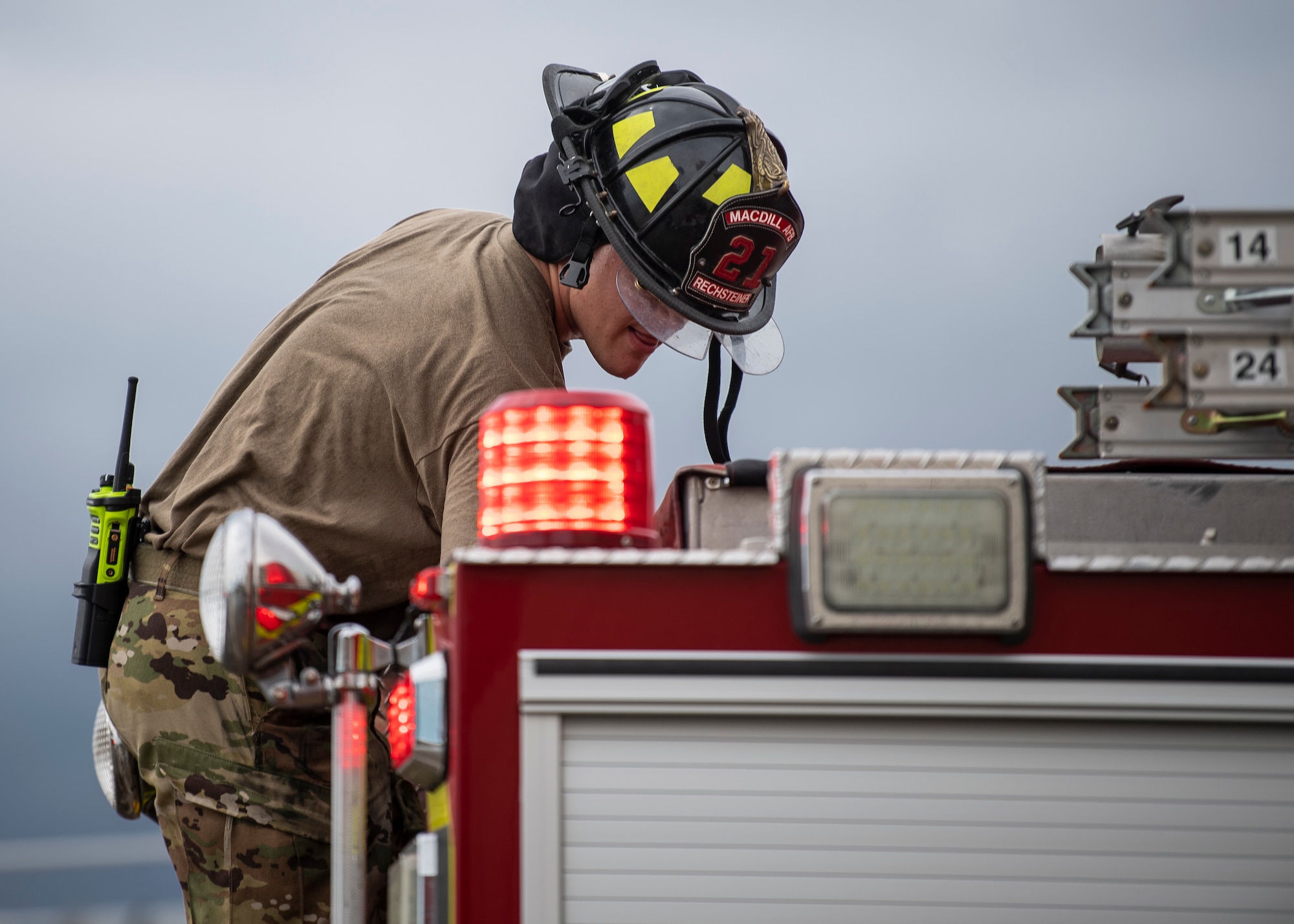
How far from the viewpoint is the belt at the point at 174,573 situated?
282cm

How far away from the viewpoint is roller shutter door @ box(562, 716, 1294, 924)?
5.32 feet

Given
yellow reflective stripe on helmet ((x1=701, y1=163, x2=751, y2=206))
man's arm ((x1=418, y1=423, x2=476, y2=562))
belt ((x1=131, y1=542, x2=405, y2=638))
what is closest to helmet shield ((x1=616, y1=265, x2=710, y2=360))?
yellow reflective stripe on helmet ((x1=701, y1=163, x2=751, y2=206))

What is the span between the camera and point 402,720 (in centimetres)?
188

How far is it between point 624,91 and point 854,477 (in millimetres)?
1703

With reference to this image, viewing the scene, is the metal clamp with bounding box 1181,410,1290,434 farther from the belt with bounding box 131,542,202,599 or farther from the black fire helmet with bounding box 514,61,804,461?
the belt with bounding box 131,542,202,599

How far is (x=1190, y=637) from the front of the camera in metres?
1.66

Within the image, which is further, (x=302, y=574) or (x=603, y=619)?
(x=302, y=574)

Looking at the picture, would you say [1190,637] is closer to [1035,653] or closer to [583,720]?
[1035,653]

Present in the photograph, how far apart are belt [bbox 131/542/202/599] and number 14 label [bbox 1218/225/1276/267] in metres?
2.15

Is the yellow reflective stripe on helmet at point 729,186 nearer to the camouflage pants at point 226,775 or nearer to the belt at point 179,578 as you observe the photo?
the belt at point 179,578

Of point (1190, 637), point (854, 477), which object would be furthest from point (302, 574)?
point (1190, 637)

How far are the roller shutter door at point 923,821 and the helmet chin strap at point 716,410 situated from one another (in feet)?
4.80

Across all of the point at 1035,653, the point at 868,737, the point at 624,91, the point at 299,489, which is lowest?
the point at 868,737

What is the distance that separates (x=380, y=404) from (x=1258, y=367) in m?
1.67
